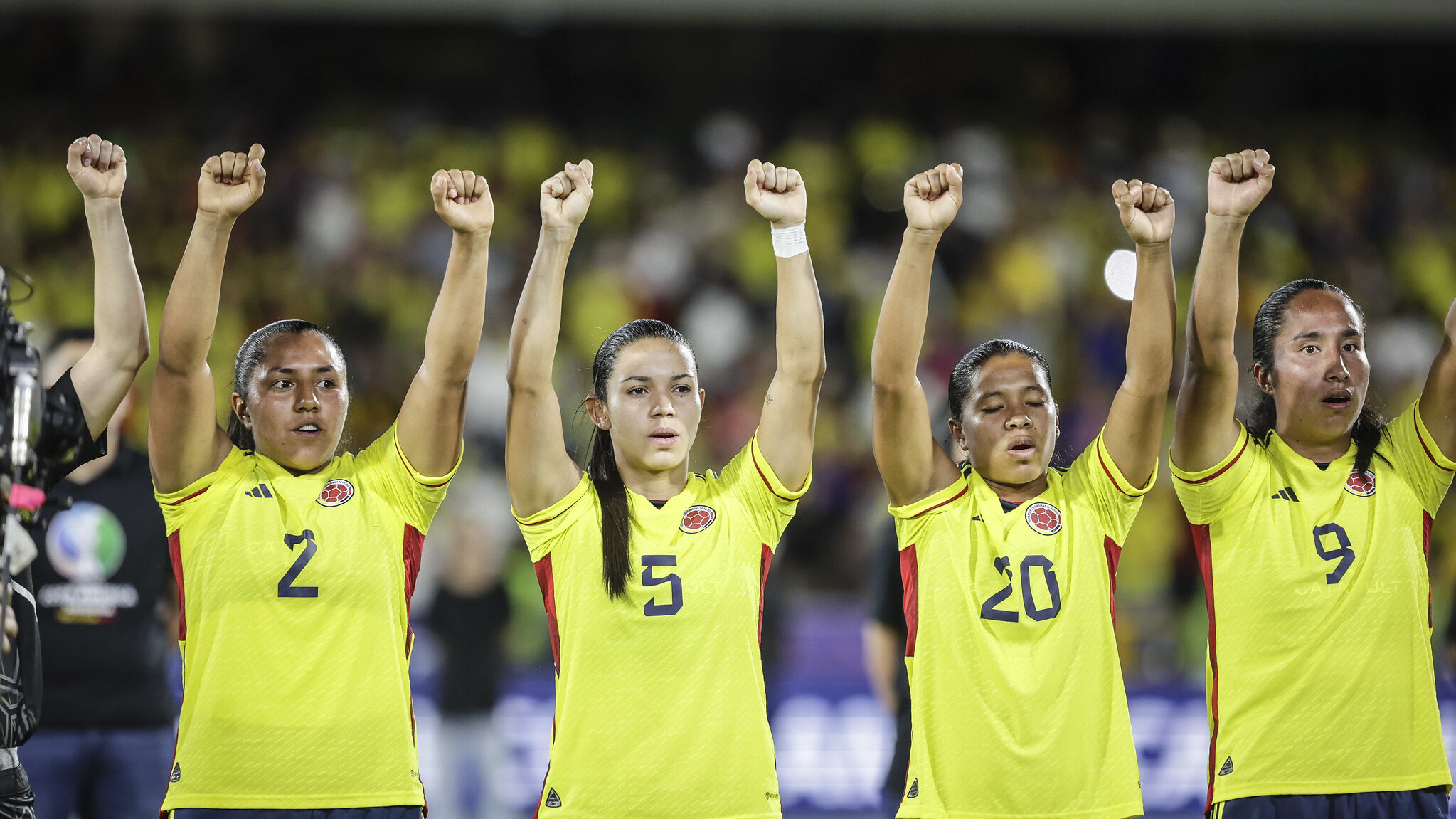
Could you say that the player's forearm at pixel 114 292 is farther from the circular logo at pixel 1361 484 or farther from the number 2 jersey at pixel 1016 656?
the circular logo at pixel 1361 484

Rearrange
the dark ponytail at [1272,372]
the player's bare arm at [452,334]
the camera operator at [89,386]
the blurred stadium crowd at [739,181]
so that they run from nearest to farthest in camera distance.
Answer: the camera operator at [89,386] → the player's bare arm at [452,334] → the dark ponytail at [1272,372] → the blurred stadium crowd at [739,181]

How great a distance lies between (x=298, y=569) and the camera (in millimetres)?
4152

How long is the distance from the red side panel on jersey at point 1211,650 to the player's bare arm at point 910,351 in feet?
2.95

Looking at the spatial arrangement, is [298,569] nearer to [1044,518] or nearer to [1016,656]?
[1016,656]

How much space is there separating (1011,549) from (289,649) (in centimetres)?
220

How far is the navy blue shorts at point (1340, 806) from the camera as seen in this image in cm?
422

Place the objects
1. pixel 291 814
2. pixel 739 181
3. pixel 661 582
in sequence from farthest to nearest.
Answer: pixel 739 181
pixel 661 582
pixel 291 814

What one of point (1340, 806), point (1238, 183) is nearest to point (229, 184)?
point (1238, 183)

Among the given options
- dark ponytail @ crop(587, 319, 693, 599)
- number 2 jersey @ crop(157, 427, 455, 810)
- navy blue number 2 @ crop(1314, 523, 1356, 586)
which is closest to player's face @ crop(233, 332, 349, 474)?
number 2 jersey @ crop(157, 427, 455, 810)

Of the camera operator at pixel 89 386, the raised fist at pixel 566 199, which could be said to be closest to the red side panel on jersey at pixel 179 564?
the camera operator at pixel 89 386

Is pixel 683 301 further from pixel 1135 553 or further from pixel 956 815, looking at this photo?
pixel 956 815

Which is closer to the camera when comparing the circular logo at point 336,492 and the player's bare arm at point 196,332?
the player's bare arm at point 196,332

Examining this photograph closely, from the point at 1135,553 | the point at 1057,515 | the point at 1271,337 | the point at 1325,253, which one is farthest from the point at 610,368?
the point at 1325,253

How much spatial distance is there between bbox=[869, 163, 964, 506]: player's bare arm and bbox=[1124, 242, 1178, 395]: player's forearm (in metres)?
0.64
